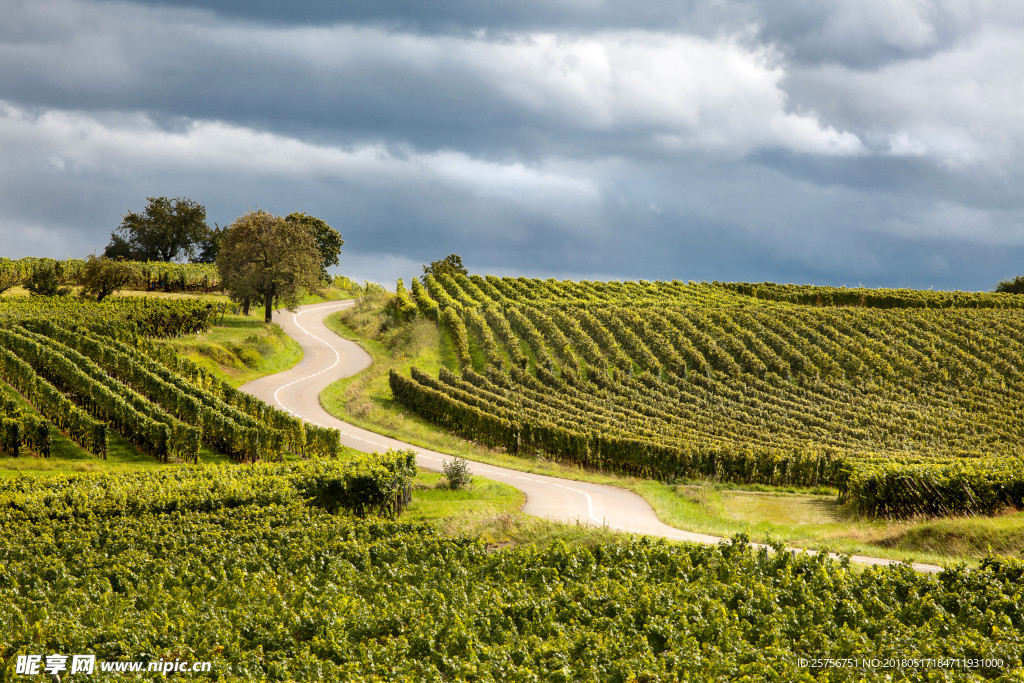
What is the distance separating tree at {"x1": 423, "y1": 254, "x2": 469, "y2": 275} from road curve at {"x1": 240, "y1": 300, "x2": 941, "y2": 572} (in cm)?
2207

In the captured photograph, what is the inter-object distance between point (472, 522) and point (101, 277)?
61042mm

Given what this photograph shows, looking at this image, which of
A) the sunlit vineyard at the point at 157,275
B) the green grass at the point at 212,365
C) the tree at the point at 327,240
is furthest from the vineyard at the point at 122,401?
the tree at the point at 327,240

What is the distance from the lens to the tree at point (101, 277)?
7106cm

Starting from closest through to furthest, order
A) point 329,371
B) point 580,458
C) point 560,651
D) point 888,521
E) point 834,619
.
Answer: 1. point 560,651
2. point 834,619
3. point 888,521
4. point 580,458
5. point 329,371

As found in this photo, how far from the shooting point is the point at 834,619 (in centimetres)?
1557

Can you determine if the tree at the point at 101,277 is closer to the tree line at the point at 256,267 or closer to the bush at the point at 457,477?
the tree line at the point at 256,267

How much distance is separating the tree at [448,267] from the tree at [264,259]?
3168 cm

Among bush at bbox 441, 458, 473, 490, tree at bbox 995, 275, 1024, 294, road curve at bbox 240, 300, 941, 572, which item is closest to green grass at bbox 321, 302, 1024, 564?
road curve at bbox 240, 300, 941, 572

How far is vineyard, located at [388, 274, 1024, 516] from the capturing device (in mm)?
36594

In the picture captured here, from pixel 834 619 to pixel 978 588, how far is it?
407 centimetres

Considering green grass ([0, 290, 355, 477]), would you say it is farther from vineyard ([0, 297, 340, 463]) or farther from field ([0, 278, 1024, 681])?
vineyard ([0, 297, 340, 463])

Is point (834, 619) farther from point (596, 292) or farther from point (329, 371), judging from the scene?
point (596, 292)

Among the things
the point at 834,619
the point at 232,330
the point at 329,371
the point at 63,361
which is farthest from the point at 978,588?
the point at 232,330

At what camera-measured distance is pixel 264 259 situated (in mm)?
70312
